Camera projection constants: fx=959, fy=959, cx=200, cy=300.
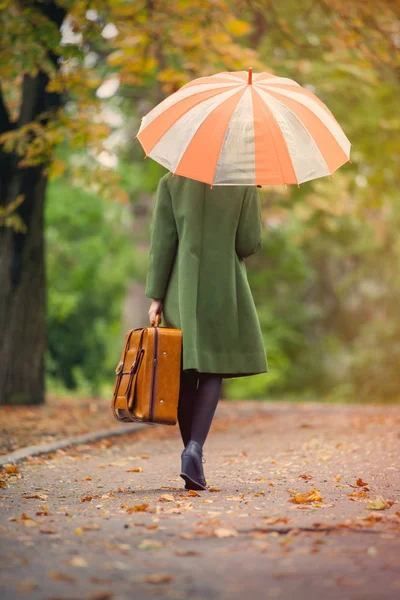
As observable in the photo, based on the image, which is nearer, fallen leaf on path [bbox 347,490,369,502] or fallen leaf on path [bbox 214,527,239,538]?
fallen leaf on path [bbox 214,527,239,538]

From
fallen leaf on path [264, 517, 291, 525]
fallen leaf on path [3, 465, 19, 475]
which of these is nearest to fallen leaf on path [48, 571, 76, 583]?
fallen leaf on path [264, 517, 291, 525]

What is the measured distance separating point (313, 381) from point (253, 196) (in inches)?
865

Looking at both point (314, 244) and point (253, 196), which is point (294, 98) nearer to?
point (253, 196)

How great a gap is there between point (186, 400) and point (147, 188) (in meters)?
12.3

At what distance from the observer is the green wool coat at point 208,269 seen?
218 inches

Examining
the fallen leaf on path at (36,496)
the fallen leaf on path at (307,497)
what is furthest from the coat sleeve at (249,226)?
the fallen leaf on path at (36,496)

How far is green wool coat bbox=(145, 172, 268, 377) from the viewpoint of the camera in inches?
218

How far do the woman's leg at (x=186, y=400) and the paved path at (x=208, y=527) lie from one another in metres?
0.40

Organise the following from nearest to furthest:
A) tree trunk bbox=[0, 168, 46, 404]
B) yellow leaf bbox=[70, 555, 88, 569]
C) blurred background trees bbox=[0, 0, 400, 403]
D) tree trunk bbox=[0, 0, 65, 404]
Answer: yellow leaf bbox=[70, 555, 88, 569] < blurred background trees bbox=[0, 0, 400, 403] < tree trunk bbox=[0, 0, 65, 404] < tree trunk bbox=[0, 168, 46, 404]

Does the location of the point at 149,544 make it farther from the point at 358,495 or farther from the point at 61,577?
the point at 358,495

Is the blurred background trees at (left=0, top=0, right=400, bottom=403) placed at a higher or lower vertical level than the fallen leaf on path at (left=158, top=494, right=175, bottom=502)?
higher

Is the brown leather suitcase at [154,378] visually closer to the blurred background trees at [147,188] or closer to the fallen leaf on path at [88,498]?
the fallen leaf on path at [88,498]

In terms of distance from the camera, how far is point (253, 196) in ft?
18.7

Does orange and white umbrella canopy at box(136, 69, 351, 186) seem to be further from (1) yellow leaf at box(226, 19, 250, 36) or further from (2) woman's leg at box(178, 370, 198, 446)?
(1) yellow leaf at box(226, 19, 250, 36)
